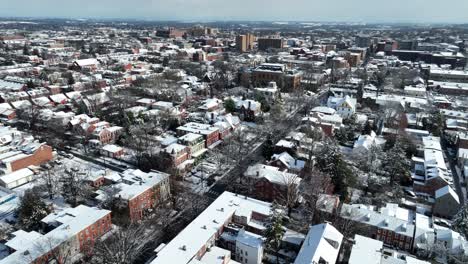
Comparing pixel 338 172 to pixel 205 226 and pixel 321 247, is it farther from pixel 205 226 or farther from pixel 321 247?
pixel 205 226

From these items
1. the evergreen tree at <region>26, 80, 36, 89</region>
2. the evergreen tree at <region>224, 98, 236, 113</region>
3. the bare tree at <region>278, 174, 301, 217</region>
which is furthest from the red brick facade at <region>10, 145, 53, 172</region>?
the evergreen tree at <region>26, 80, 36, 89</region>

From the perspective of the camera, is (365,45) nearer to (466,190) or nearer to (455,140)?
(455,140)

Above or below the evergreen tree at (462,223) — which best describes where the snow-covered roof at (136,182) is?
above

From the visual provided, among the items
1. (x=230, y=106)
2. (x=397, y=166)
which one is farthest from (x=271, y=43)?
(x=397, y=166)

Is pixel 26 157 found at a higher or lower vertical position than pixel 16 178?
higher

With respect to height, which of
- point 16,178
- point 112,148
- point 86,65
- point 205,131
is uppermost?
point 86,65

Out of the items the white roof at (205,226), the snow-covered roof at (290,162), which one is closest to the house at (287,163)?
the snow-covered roof at (290,162)

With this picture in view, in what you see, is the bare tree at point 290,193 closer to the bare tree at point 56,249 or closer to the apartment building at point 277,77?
the bare tree at point 56,249
